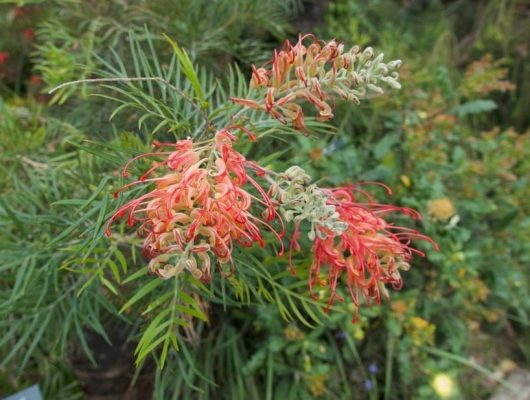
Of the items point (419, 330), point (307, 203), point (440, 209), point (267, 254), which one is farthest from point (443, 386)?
point (307, 203)

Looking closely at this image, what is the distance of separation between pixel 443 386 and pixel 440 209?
1.53 ft

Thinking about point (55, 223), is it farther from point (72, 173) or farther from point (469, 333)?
point (469, 333)

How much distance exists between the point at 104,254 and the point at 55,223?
9 centimetres

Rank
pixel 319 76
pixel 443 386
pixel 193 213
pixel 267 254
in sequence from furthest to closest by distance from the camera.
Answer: pixel 443 386, pixel 267 254, pixel 319 76, pixel 193 213

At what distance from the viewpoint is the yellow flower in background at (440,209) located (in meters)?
1.43

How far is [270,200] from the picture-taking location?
666 mm

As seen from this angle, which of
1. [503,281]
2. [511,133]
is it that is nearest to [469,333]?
[503,281]

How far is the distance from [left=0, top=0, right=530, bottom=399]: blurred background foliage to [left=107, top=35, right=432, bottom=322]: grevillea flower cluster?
0.66ft

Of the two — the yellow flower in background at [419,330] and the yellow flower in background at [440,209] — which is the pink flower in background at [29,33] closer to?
the yellow flower in background at [440,209]

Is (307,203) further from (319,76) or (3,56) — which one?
(3,56)

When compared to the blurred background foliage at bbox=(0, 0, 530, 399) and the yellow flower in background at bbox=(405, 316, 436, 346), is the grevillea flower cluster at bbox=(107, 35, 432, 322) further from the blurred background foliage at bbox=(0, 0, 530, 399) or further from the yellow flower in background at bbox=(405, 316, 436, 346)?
the yellow flower in background at bbox=(405, 316, 436, 346)

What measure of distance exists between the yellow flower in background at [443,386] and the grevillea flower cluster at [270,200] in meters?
0.80

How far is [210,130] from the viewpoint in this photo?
0.76m

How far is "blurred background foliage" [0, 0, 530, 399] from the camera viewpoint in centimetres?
104
